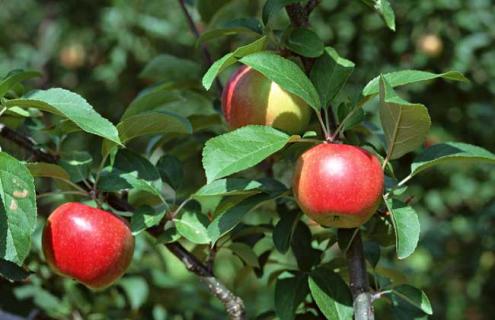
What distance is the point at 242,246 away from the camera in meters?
1.38

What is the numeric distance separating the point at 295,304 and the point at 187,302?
0.70 meters

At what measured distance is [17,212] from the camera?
109cm

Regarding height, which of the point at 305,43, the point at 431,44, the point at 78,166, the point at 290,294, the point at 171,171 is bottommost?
the point at 431,44

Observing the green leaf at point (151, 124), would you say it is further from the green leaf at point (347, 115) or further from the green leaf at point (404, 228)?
the green leaf at point (404, 228)

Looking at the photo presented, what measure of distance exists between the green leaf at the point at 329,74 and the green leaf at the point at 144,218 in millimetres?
308

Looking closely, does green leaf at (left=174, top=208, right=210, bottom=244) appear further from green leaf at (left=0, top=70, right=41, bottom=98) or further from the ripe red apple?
the ripe red apple

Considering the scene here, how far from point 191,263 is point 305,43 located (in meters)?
0.39

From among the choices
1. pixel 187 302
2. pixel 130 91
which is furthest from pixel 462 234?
pixel 130 91

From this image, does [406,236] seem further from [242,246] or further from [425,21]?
[425,21]

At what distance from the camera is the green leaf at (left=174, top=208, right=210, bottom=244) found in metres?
1.25

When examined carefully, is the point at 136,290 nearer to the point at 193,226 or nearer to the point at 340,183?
the point at 193,226

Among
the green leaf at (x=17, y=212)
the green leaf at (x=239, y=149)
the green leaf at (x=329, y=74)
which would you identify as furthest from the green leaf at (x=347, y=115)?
the green leaf at (x=17, y=212)

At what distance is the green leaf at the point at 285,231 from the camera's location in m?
1.24

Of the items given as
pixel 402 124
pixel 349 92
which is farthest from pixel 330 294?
pixel 349 92
